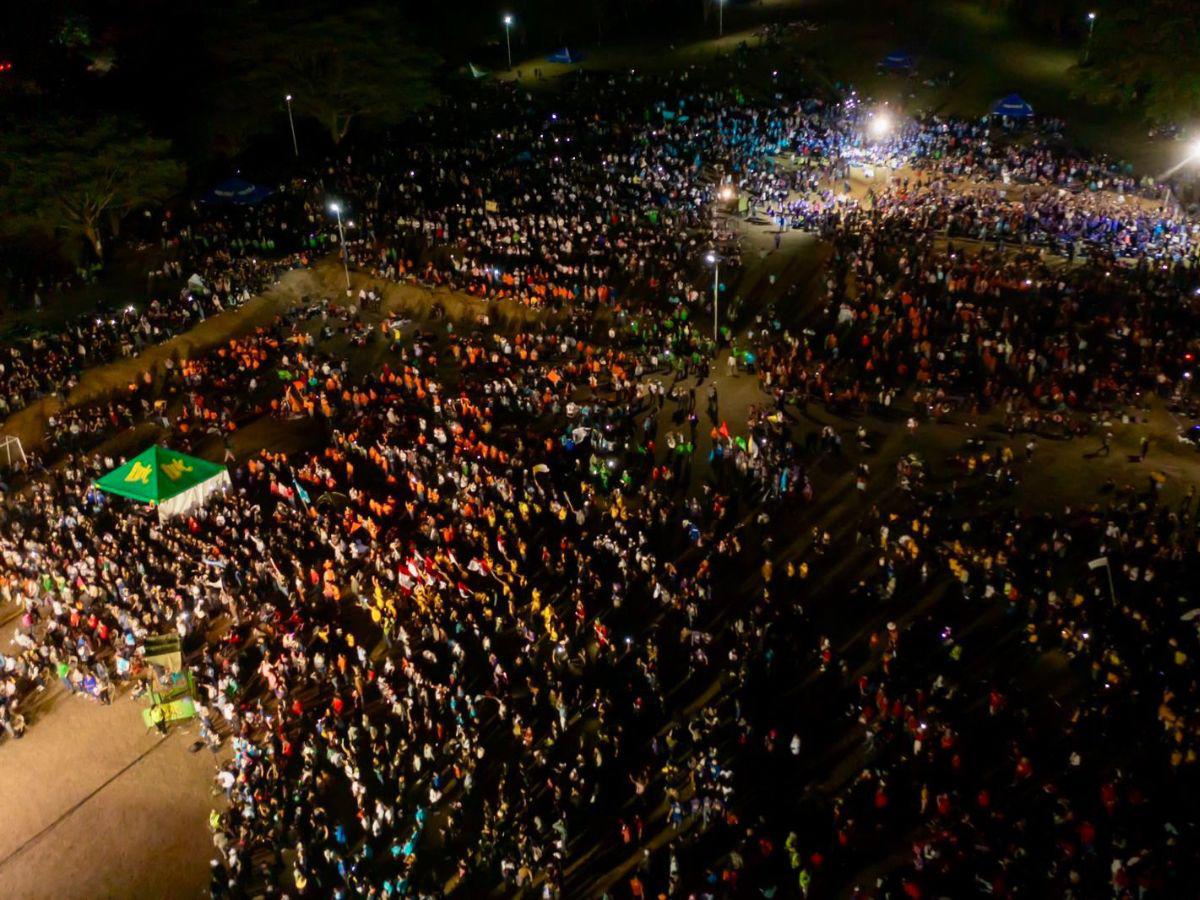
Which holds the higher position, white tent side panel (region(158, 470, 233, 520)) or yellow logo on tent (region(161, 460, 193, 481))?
yellow logo on tent (region(161, 460, 193, 481))

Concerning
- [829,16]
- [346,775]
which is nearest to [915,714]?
[346,775]

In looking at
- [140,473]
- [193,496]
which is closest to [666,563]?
[193,496]

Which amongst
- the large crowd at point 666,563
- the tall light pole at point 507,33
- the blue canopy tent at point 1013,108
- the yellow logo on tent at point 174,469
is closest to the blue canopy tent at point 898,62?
the blue canopy tent at point 1013,108

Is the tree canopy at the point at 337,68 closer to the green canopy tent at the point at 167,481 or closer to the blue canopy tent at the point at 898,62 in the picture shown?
the blue canopy tent at the point at 898,62

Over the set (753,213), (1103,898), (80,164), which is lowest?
(1103,898)

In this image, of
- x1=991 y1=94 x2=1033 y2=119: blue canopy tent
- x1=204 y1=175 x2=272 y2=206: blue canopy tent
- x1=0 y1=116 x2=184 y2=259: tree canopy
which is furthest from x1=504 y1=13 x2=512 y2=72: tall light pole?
x1=991 y1=94 x2=1033 y2=119: blue canopy tent

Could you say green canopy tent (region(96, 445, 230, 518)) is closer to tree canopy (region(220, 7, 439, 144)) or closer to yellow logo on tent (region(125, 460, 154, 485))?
yellow logo on tent (region(125, 460, 154, 485))

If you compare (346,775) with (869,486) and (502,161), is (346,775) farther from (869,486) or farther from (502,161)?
(502,161)
